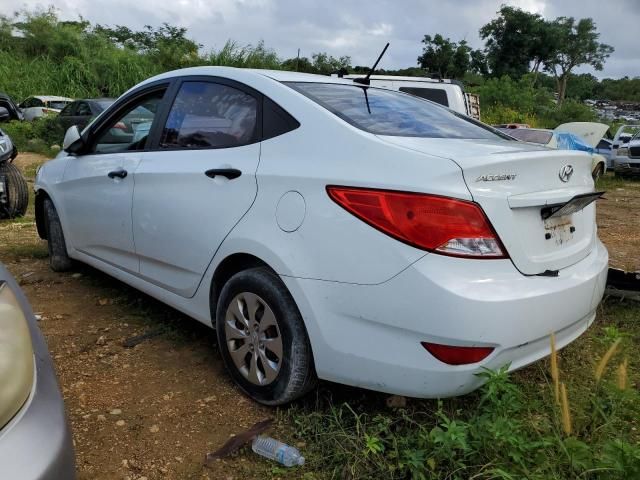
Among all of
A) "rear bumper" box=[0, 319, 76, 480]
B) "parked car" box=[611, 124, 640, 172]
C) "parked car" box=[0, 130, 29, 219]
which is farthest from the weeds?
"parked car" box=[611, 124, 640, 172]

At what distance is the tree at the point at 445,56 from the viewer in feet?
138

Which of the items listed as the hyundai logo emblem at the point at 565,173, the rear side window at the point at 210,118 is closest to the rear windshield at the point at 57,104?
the rear side window at the point at 210,118

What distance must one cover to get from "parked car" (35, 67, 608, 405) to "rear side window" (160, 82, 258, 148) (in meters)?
0.01

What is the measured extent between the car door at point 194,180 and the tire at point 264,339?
0.28 metres

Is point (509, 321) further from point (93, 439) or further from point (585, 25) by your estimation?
point (585, 25)

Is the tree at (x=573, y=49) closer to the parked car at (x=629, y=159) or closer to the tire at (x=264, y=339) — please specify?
the parked car at (x=629, y=159)

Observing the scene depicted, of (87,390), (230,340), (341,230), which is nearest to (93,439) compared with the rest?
(87,390)

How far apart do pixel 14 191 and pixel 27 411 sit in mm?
6148

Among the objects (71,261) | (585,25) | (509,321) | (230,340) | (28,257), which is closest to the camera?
(509,321)

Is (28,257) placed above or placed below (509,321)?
below

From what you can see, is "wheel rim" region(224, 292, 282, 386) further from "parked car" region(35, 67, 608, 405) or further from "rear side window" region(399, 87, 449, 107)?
"rear side window" region(399, 87, 449, 107)

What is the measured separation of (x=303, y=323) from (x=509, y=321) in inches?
31.6

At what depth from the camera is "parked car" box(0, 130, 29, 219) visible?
6.46 meters

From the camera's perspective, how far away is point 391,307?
2.04 metres
